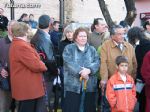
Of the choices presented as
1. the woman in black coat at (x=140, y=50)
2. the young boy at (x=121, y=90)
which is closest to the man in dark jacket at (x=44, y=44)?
the young boy at (x=121, y=90)

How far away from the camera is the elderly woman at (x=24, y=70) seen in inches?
243

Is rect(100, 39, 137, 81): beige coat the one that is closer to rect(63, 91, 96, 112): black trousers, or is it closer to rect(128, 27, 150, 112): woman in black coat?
rect(128, 27, 150, 112): woman in black coat

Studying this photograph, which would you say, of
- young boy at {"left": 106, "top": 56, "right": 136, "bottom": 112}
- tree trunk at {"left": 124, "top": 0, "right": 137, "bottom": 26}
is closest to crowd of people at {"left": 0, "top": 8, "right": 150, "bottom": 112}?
young boy at {"left": 106, "top": 56, "right": 136, "bottom": 112}

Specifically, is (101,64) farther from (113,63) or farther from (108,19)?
(108,19)

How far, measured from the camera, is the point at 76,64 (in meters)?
6.68

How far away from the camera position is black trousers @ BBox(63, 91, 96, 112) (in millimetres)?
6844

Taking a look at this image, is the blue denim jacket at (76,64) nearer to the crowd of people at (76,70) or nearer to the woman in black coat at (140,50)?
the crowd of people at (76,70)

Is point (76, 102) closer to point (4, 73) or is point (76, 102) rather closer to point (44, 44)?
point (44, 44)

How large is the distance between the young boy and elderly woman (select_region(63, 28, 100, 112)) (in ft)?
1.22

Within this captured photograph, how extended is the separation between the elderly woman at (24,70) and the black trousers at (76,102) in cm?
66

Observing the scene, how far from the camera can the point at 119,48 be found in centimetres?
700

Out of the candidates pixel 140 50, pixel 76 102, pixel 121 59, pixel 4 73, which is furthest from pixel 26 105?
pixel 140 50

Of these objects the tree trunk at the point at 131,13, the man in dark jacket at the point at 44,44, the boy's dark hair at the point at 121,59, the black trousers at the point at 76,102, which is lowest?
the black trousers at the point at 76,102

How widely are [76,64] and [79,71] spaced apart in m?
0.13
